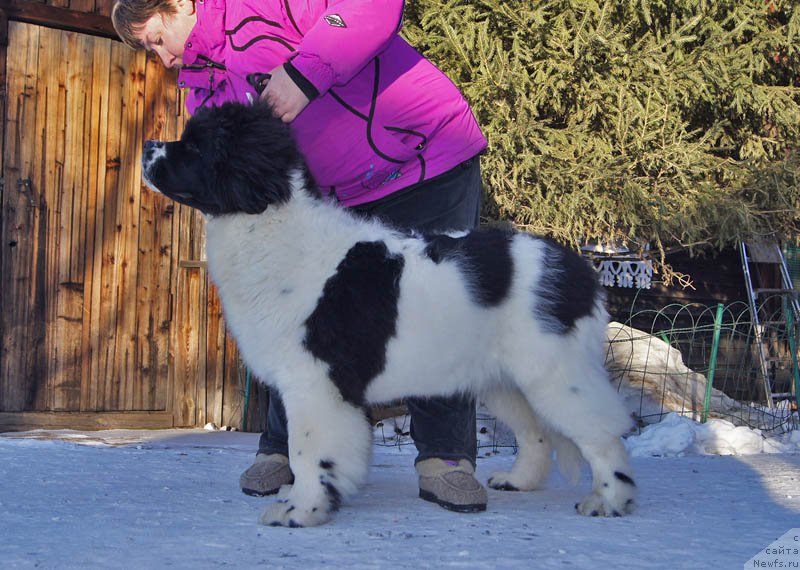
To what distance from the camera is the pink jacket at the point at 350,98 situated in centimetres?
331

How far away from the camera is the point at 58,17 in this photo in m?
6.55

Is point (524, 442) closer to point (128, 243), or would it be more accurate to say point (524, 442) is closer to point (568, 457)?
point (568, 457)

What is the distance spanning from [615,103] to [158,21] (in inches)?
185

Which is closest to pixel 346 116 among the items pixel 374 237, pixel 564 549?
pixel 374 237

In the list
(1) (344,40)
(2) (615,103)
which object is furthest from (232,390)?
(1) (344,40)

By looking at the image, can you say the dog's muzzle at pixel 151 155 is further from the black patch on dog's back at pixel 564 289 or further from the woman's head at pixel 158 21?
the black patch on dog's back at pixel 564 289

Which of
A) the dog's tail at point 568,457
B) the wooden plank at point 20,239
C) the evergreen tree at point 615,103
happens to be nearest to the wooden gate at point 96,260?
the wooden plank at point 20,239

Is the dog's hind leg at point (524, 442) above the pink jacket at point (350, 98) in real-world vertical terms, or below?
below

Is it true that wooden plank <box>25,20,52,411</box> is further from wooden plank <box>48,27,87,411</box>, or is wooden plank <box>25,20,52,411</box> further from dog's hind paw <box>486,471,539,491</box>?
dog's hind paw <box>486,471,539,491</box>

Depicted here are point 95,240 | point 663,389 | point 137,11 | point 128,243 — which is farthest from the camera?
point 663,389

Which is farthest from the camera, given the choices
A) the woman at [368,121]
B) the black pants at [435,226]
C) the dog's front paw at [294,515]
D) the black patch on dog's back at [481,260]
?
the black pants at [435,226]

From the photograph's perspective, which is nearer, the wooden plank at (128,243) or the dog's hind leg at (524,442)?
the dog's hind leg at (524,442)

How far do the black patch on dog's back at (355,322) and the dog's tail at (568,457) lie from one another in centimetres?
90

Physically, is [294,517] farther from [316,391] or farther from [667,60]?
[667,60]
